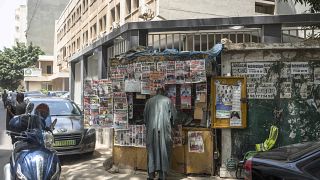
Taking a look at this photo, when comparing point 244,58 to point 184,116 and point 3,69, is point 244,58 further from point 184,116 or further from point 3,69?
point 3,69

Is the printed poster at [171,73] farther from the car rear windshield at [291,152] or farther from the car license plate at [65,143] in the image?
the car rear windshield at [291,152]

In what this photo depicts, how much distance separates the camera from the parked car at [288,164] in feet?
11.8

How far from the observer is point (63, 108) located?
11.5m

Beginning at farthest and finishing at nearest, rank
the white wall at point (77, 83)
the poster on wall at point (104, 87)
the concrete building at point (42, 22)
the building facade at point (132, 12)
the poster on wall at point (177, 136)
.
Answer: the concrete building at point (42, 22), the building facade at point (132, 12), the white wall at point (77, 83), the poster on wall at point (104, 87), the poster on wall at point (177, 136)

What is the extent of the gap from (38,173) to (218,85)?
3868 mm

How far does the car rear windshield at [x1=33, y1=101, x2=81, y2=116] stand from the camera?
1119cm

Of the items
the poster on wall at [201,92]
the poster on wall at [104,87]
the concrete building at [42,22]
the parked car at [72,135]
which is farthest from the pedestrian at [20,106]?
the concrete building at [42,22]

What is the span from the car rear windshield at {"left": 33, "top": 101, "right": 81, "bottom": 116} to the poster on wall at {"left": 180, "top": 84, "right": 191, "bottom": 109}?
419cm

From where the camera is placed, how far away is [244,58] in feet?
25.6

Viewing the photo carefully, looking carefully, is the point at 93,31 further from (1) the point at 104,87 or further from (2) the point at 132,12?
(1) the point at 104,87

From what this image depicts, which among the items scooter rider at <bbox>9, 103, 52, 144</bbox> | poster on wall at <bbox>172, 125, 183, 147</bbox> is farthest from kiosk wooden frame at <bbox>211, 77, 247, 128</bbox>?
scooter rider at <bbox>9, 103, 52, 144</bbox>

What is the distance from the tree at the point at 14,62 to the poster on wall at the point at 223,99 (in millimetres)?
60861

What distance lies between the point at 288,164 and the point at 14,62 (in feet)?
213

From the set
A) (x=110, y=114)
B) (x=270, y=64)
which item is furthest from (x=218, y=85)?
(x=110, y=114)
